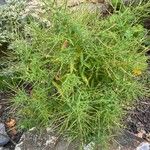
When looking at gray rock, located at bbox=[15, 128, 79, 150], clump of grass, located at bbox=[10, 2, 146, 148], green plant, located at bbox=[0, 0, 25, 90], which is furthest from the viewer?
green plant, located at bbox=[0, 0, 25, 90]

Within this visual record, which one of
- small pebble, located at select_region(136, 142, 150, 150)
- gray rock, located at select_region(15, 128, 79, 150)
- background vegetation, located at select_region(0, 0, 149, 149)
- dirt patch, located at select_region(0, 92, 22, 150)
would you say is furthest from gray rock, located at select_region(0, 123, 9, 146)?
small pebble, located at select_region(136, 142, 150, 150)

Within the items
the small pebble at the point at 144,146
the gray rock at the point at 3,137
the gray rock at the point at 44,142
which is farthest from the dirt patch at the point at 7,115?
the small pebble at the point at 144,146

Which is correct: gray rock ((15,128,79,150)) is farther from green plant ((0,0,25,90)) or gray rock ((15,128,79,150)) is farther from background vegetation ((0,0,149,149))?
green plant ((0,0,25,90))

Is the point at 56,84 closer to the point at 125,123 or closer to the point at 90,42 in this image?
the point at 90,42

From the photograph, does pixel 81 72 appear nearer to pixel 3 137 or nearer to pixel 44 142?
pixel 44 142

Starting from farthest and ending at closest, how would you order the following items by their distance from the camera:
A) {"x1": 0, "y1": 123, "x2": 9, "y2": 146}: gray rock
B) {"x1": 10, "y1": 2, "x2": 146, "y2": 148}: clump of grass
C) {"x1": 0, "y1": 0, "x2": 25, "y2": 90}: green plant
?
{"x1": 0, "y1": 0, "x2": 25, "y2": 90}: green plant → {"x1": 0, "y1": 123, "x2": 9, "y2": 146}: gray rock → {"x1": 10, "y1": 2, "x2": 146, "y2": 148}: clump of grass

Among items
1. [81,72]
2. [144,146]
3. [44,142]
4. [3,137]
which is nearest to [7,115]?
[3,137]

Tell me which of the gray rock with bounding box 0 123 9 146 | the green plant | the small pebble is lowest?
the gray rock with bounding box 0 123 9 146
